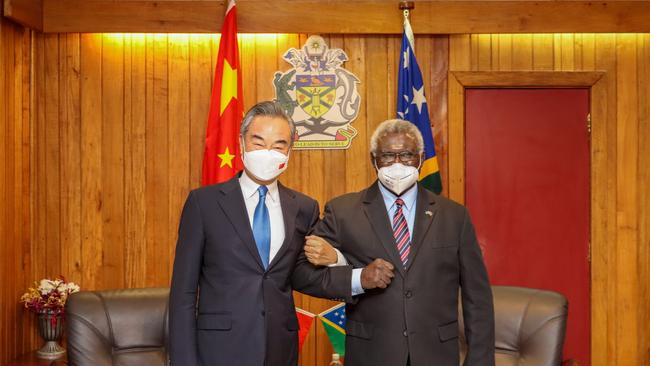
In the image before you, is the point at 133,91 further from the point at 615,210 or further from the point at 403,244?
the point at 615,210

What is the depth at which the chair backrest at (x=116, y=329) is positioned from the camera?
9.16 feet

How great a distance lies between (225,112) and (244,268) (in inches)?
72.4

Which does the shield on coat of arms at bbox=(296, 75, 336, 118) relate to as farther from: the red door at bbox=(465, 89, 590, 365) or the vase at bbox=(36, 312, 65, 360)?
the vase at bbox=(36, 312, 65, 360)

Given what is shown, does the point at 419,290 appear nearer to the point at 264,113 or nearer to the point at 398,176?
the point at 398,176

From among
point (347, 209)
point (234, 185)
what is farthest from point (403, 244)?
point (234, 185)

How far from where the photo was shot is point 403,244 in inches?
92.0

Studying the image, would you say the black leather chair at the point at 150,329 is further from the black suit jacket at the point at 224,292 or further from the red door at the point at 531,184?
the red door at the point at 531,184

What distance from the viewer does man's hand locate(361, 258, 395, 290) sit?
2.20 metres

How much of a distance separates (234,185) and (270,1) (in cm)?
205

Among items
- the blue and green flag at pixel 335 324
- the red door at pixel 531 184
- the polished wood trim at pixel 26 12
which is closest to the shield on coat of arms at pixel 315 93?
the red door at pixel 531 184

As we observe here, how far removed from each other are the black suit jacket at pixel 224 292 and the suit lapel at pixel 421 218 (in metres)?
0.42

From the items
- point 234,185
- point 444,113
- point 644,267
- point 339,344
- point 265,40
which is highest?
point 265,40

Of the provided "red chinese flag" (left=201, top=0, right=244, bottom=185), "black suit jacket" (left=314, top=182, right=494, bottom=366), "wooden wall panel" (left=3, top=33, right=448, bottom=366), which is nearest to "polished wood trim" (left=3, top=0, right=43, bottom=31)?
"wooden wall panel" (left=3, top=33, right=448, bottom=366)

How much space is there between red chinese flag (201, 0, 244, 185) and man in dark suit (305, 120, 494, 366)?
148 centimetres
